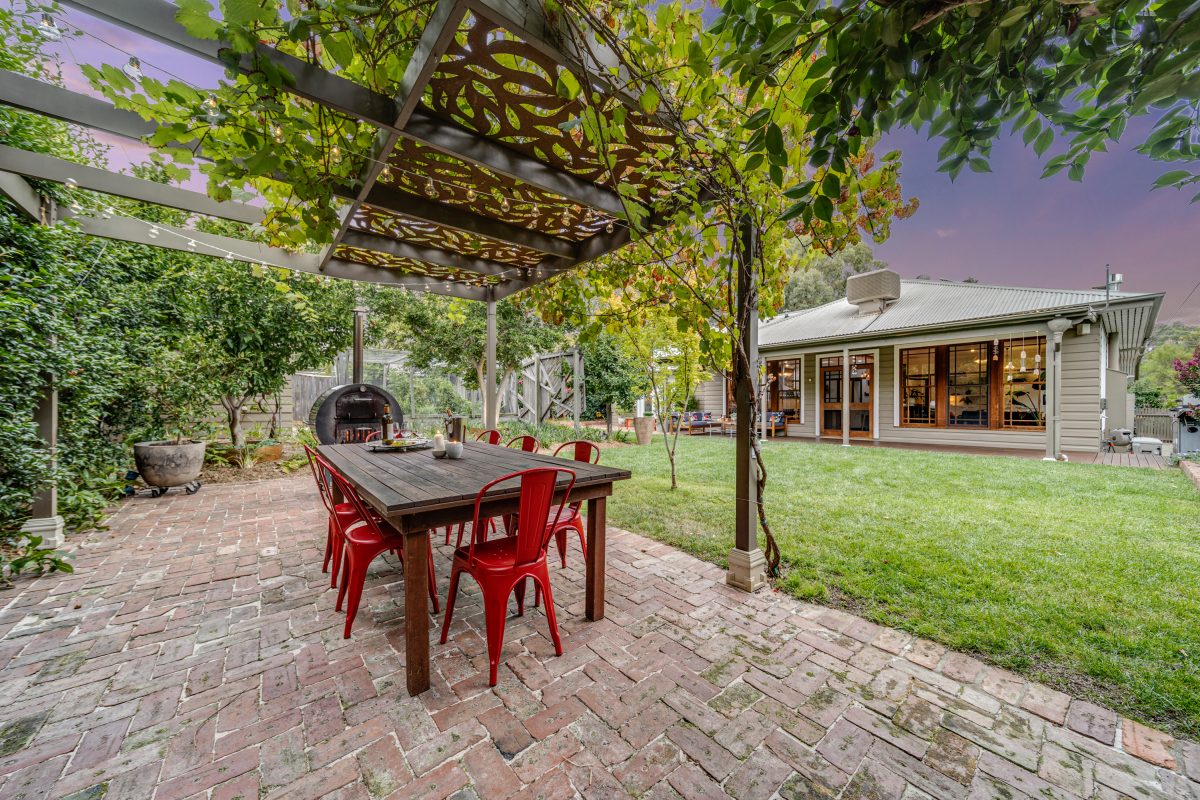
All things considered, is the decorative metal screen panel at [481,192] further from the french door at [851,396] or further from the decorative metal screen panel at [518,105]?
the french door at [851,396]

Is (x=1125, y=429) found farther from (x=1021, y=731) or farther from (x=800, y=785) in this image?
(x=800, y=785)

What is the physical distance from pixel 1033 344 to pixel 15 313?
13.8 m

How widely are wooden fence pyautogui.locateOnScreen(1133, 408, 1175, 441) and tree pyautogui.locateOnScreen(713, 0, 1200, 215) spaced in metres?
14.4

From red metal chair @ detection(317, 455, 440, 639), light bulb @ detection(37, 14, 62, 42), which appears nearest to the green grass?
red metal chair @ detection(317, 455, 440, 639)

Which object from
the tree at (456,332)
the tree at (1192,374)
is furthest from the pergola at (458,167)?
the tree at (1192,374)

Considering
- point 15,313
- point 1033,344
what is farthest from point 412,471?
point 1033,344

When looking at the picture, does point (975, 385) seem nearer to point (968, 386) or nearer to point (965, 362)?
point (968, 386)

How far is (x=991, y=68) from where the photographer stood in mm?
1124

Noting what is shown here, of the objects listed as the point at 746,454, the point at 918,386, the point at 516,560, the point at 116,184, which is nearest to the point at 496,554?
the point at 516,560

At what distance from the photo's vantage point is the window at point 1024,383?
28.0ft

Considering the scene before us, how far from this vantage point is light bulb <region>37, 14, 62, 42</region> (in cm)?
242

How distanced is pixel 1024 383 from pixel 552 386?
9.96 metres

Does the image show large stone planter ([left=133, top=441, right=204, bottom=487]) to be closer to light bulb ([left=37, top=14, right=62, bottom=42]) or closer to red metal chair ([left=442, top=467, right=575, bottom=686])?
light bulb ([left=37, top=14, right=62, bottom=42])

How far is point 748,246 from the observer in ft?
9.27
